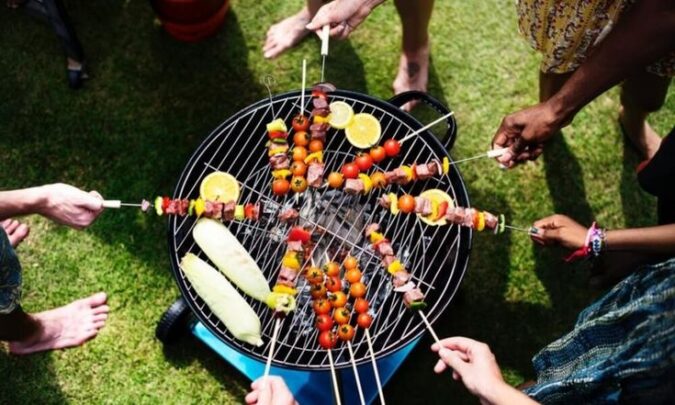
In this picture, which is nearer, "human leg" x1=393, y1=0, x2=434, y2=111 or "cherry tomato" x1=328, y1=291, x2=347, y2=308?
"cherry tomato" x1=328, y1=291, x2=347, y2=308

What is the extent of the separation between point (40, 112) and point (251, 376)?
2342mm

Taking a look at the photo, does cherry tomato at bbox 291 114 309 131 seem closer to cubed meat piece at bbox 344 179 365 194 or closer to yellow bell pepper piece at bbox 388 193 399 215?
cubed meat piece at bbox 344 179 365 194

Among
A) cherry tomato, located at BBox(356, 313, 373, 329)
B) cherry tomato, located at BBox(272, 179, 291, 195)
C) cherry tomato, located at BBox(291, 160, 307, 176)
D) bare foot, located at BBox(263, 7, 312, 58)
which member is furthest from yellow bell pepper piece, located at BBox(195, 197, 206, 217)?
bare foot, located at BBox(263, 7, 312, 58)

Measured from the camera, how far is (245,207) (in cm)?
312

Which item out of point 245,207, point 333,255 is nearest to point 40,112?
point 245,207

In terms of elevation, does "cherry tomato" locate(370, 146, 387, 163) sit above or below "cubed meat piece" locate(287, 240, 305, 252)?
above

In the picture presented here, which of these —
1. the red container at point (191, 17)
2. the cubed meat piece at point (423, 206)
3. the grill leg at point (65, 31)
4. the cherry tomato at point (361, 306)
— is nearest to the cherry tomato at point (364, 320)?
the cherry tomato at point (361, 306)

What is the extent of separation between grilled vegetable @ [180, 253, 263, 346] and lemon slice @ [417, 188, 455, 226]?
3.10 ft

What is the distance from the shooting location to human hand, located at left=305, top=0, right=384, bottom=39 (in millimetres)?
3256

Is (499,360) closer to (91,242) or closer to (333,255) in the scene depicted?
(333,255)

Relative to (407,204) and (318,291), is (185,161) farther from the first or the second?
(407,204)

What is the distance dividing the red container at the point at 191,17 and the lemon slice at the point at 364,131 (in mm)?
1609

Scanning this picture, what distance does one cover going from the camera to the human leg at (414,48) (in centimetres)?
405

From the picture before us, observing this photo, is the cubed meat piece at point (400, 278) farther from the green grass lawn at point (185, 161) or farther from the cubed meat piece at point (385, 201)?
the green grass lawn at point (185, 161)
